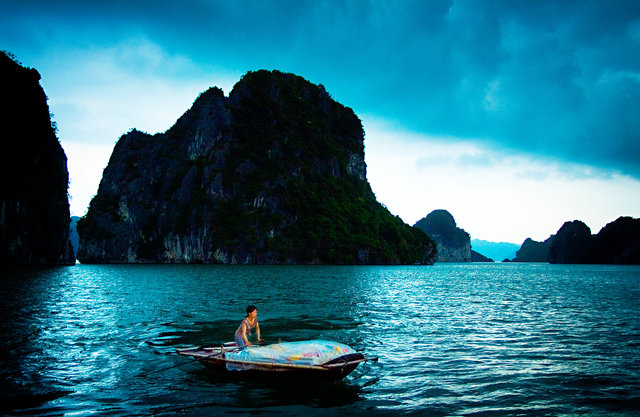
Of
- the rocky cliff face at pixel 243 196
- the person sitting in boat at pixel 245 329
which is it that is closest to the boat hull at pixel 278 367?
the person sitting in boat at pixel 245 329

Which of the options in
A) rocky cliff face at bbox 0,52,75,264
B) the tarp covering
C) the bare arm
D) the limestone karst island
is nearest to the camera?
the tarp covering

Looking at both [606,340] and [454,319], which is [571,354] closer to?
[606,340]

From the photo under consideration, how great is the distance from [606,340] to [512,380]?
9247mm

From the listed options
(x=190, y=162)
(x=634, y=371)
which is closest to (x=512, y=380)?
(x=634, y=371)

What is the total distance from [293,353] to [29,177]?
90.5 metres

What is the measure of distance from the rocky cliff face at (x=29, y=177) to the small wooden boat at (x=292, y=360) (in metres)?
76.9

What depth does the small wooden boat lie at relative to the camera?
37.8 ft

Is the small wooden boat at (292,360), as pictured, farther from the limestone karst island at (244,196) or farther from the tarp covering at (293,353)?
the limestone karst island at (244,196)

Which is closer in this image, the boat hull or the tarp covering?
the boat hull

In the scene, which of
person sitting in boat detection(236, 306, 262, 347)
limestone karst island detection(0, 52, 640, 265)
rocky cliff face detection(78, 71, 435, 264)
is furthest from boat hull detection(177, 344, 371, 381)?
rocky cliff face detection(78, 71, 435, 264)

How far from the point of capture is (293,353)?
1192 centimetres

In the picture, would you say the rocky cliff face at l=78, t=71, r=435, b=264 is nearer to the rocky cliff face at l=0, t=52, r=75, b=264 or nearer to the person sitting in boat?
the rocky cliff face at l=0, t=52, r=75, b=264

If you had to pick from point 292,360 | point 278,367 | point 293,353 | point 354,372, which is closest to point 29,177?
point 278,367

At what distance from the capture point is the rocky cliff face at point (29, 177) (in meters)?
73.2
